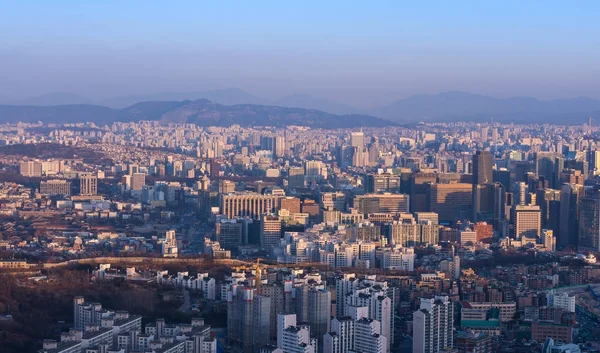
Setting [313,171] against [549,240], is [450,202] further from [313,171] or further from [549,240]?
[313,171]

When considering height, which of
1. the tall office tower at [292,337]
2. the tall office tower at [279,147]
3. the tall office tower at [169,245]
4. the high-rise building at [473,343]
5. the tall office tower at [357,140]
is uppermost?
the tall office tower at [357,140]

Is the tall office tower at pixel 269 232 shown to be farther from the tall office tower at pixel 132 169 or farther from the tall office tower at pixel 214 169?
the tall office tower at pixel 132 169

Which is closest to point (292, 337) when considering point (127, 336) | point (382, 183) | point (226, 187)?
point (127, 336)

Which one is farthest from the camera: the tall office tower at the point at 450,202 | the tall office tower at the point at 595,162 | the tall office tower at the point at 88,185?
the tall office tower at the point at 595,162

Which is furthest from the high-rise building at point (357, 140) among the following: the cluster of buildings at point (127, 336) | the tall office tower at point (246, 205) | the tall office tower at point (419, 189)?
Answer: the cluster of buildings at point (127, 336)

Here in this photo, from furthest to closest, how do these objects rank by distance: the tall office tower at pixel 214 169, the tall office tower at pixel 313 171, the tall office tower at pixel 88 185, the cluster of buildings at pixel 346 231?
the tall office tower at pixel 214 169 → the tall office tower at pixel 313 171 → the tall office tower at pixel 88 185 → the cluster of buildings at pixel 346 231

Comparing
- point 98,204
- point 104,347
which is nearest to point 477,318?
point 104,347
